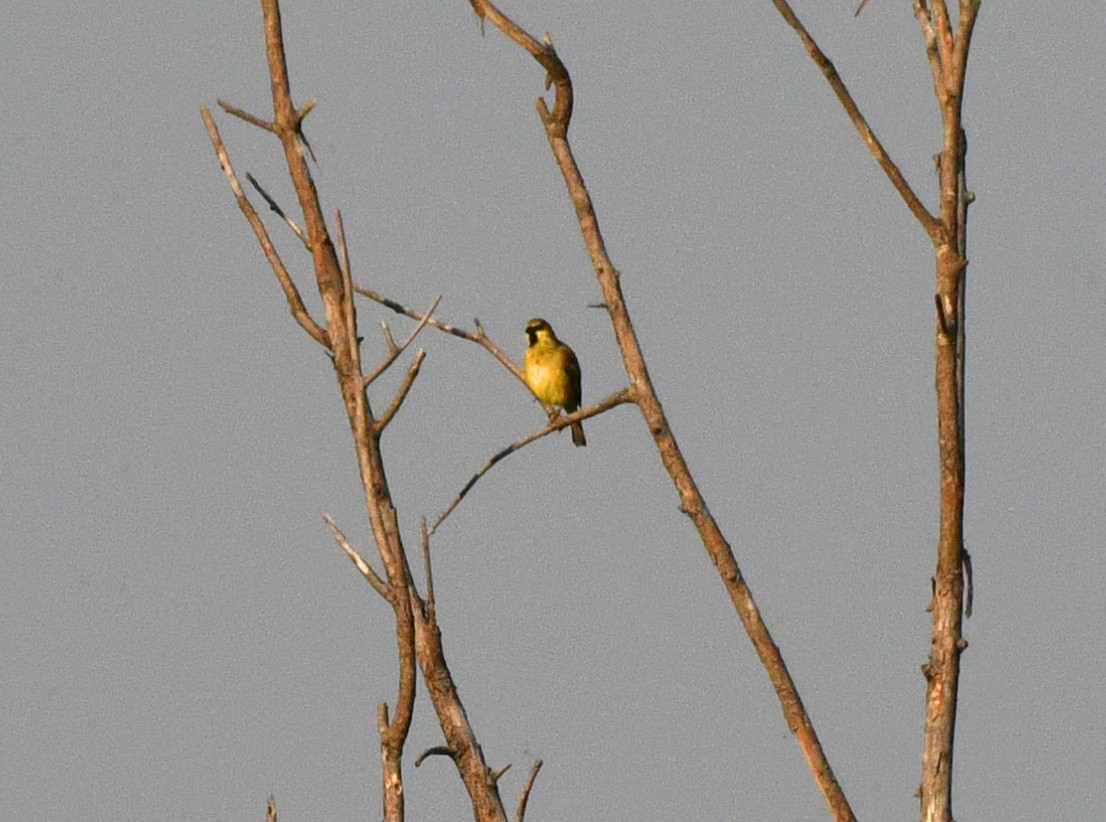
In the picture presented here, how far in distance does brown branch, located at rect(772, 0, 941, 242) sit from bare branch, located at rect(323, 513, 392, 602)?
200 cm

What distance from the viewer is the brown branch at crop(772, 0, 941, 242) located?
6316mm

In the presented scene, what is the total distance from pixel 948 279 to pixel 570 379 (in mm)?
6345

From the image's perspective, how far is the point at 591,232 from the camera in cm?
711

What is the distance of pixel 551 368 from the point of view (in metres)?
12.5

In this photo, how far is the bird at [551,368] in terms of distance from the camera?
12453mm

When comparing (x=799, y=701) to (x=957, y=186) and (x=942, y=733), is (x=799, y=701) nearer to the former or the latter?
(x=942, y=733)

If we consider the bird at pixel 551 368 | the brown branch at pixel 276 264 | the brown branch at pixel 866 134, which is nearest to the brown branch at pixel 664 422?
the brown branch at pixel 866 134

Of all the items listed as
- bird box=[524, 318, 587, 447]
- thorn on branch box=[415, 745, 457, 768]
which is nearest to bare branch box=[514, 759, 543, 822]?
thorn on branch box=[415, 745, 457, 768]

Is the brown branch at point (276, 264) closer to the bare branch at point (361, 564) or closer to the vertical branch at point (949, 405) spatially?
the bare branch at point (361, 564)

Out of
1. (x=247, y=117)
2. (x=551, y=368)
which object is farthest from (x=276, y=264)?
(x=551, y=368)

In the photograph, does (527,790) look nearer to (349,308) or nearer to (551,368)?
(349,308)

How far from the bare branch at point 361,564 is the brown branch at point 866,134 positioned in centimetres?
200

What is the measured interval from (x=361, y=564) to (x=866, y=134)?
6.83 ft

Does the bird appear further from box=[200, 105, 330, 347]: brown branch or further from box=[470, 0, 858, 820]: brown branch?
box=[200, 105, 330, 347]: brown branch
